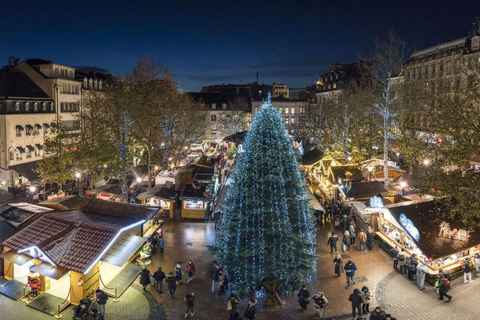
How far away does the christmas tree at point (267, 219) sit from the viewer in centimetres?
1429

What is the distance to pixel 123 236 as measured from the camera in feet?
53.2

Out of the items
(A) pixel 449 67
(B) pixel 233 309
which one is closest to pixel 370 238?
(B) pixel 233 309

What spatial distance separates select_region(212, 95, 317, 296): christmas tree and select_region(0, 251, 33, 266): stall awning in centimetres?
797

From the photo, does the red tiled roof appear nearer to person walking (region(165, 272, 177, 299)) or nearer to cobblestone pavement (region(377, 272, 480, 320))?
person walking (region(165, 272, 177, 299))

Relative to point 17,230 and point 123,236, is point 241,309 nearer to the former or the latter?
point 123,236

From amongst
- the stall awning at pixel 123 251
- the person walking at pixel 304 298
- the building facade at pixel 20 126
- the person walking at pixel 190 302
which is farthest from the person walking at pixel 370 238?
the building facade at pixel 20 126

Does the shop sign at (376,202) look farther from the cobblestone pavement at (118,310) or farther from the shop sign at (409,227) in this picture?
the cobblestone pavement at (118,310)

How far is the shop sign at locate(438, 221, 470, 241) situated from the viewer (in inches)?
640

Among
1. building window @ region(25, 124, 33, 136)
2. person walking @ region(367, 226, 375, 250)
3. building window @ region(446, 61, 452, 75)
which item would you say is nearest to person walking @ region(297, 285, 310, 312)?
person walking @ region(367, 226, 375, 250)

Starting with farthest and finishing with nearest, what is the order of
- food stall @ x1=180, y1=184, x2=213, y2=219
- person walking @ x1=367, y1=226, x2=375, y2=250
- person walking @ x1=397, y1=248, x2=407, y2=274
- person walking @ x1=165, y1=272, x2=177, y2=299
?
food stall @ x1=180, y1=184, x2=213, y2=219 < person walking @ x1=367, y1=226, x2=375, y2=250 < person walking @ x1=397, y1=248, x2=407, y2=274 < person walking @ x1=165, y1=272, x2=177, y2=299

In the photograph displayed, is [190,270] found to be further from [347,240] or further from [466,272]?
[466,272]

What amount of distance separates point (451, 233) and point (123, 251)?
14654 mm

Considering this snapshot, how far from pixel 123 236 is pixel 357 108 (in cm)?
3270

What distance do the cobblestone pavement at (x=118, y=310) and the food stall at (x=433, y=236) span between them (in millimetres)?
11594
